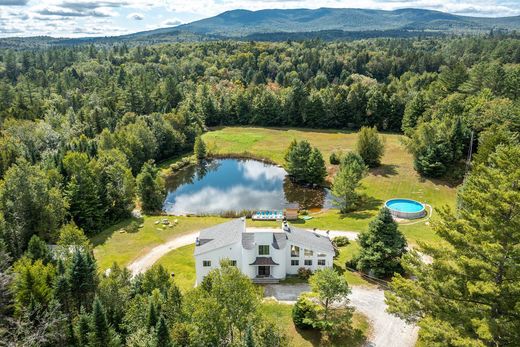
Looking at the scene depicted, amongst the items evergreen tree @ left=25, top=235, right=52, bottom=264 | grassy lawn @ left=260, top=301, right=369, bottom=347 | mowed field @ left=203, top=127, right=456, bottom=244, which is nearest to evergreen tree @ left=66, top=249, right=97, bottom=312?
evergreen tree @ left=25, top=235, right=52, bottom=264

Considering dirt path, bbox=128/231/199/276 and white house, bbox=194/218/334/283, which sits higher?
white house, bbox=194/218/334/283

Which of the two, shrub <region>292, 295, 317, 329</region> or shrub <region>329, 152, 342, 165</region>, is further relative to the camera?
shrub <region>329, 152, 342, 165</region>

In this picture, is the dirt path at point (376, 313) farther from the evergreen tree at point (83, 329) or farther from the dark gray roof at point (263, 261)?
the evergreen tree at point (83, 329)

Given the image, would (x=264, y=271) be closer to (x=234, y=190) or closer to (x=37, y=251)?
(x=37, y=251)

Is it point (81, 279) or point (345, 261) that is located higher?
point (81, 279)

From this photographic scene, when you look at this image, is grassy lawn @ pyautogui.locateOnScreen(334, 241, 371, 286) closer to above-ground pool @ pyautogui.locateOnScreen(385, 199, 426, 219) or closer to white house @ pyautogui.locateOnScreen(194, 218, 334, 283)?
white house @ pyautogui.locateOnScreen(194, 218, 334, 283)

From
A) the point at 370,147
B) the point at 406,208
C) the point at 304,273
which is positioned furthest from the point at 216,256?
the point at 370,147

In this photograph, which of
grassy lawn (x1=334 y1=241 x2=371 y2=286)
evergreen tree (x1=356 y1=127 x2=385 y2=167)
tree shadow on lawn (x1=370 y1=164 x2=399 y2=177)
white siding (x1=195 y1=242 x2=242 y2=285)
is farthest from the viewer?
evergreen tree (x1=356 y1=127 x2=385 y2=167)
